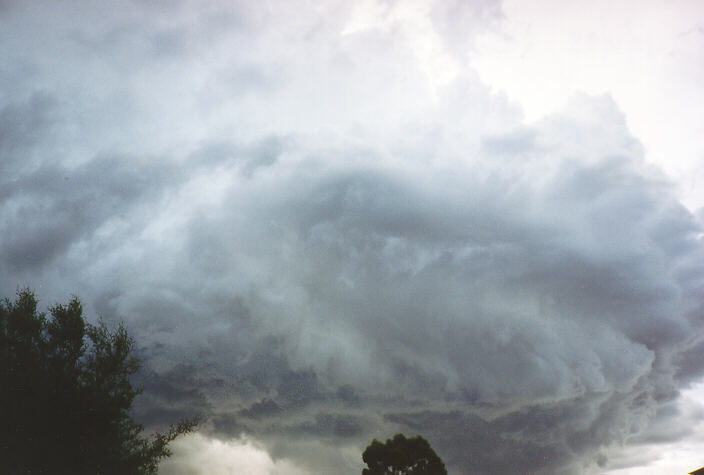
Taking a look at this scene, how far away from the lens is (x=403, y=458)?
4894cm

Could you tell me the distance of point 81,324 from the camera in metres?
26.5

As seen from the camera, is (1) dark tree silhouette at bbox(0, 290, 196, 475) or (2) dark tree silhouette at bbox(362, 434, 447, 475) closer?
(1) dark tree silhouette at bbox(0, 290, 196, 475)

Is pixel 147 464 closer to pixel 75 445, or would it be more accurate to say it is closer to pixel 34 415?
pixel 75 445

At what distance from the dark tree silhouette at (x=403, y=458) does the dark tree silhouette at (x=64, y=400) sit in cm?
2875

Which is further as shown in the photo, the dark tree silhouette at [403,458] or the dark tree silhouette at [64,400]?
the dark tree silhouette at [403,458]

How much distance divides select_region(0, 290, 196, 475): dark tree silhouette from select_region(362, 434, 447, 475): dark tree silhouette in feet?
94.3

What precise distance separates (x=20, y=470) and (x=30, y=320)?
8007 millimetres

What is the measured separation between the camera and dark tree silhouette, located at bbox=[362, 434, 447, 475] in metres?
48.6

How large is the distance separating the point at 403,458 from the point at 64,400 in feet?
119

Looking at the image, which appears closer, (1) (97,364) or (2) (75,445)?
(2) (75,445)

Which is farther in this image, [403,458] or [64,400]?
[403,458]

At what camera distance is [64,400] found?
2403cm

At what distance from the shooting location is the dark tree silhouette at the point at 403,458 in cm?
4856

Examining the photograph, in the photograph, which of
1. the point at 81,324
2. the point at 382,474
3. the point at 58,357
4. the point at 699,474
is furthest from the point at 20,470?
the point at 699,474
